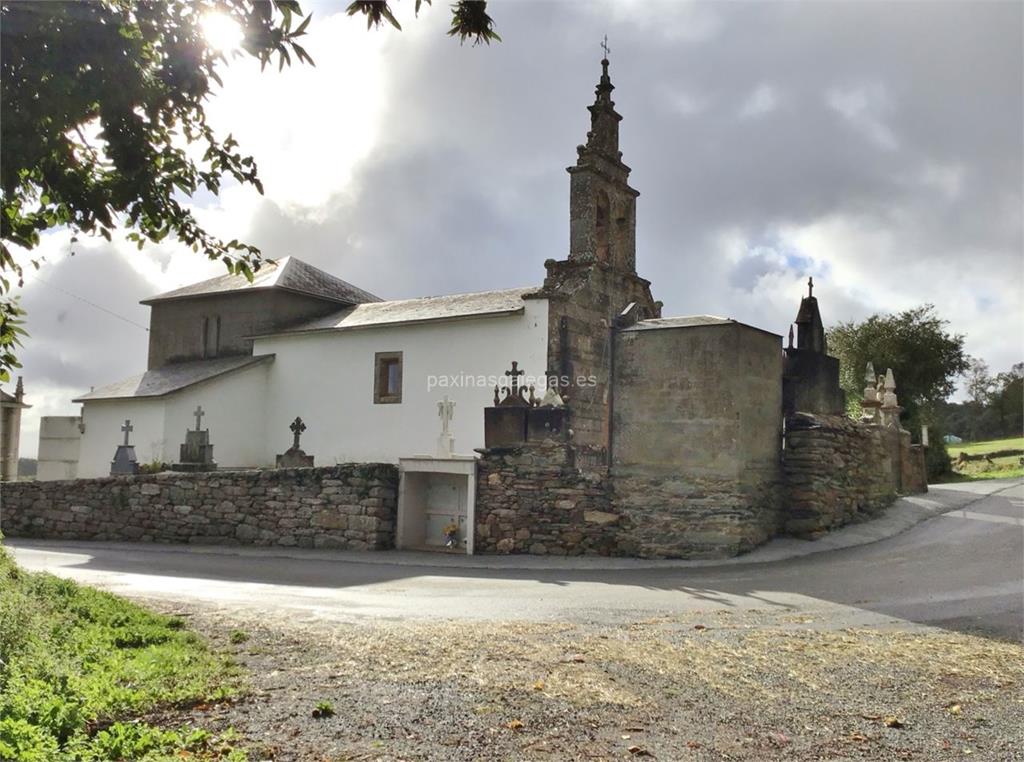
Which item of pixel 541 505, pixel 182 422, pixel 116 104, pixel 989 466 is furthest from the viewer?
pixel 989 466

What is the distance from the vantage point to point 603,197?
23.9m

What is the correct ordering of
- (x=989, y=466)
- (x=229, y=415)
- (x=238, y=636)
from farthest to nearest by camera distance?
(x=989, y=466), (x=229, y=415), (x=238, y=636)

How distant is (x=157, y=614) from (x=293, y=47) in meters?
6.21

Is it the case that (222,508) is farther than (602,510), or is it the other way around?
(222,508)

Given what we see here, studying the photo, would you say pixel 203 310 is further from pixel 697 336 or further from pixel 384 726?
pixel 384 726

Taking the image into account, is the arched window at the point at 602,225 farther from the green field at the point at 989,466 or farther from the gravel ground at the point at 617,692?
the green field at the point at 989,466

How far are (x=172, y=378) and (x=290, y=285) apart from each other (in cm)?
529

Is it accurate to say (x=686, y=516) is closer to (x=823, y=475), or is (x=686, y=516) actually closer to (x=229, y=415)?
(x=823, y=475)

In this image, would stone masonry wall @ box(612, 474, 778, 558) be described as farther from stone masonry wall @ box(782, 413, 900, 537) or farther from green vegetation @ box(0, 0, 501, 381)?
green vegetation @ box(0, 0, 501, 381)

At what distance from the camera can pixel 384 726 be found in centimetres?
528

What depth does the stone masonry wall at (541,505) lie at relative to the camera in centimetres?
1527

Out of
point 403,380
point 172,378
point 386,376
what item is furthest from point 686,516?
point 172,378

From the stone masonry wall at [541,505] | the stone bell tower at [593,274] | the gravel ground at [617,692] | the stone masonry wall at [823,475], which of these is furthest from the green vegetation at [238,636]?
the stone bell tower at [593,274]

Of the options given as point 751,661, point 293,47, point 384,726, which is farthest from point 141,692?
point 751,661
